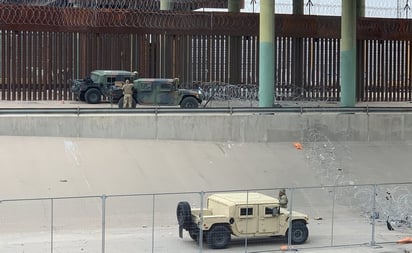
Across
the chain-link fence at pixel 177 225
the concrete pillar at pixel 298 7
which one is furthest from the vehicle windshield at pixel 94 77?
the concrete pillar at pixel 298 7

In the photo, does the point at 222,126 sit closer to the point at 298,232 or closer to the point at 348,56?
the point at 298,232

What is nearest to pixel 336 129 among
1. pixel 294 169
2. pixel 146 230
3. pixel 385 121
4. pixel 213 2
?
pixel 385 121

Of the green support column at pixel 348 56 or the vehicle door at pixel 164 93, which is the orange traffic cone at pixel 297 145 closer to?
the vehicle door at pixel 164 93

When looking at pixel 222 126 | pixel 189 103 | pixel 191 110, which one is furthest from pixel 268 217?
pixel 189 103

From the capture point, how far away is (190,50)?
4100 centimetres

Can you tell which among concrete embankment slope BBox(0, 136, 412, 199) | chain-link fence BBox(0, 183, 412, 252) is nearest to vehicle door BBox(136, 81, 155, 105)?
concrete embankment slope BBox(0, 136, 412, 199)

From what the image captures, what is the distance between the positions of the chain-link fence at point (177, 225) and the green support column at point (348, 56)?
13.5 metres

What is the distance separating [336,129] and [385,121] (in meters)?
2.40

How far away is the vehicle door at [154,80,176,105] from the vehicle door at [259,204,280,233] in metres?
16.0

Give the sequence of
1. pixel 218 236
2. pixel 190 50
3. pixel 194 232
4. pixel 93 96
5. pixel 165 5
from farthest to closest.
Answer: pixel 165 5
pixel 190 50
pixel 93 96
pixel 194 232
pixel 218 236

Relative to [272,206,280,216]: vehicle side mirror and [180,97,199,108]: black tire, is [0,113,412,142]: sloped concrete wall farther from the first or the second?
[272,206,280,216]: vehicle side mirror

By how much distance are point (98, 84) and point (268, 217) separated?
20.3 metres

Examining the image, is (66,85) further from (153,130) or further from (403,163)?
(403,163)

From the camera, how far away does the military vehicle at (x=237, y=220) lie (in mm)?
16828
